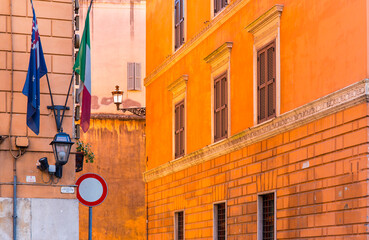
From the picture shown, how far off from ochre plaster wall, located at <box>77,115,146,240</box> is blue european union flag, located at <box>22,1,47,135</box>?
1996 cm

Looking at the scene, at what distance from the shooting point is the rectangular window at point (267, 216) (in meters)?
17.1

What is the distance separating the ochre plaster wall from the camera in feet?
113

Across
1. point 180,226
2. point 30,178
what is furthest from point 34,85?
point 180,226

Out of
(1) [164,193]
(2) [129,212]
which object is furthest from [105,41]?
(1) [164,193]

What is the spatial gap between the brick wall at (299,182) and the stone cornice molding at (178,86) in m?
2.46

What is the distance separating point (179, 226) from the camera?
23.3 m

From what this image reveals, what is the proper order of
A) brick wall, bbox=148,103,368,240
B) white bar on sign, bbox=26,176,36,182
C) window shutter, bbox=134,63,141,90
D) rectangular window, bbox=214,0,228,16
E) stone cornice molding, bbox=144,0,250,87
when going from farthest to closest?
window shutter, bbox=134,63,141,90 → rectangular window, bbox=214,0,228,16 → stone cornice molding, bbox=144,0,250,87 → white bar on sign, bbox=26,176,36,182 → brick wall, bbox=148,103,368,240

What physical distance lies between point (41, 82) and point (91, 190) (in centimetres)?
330

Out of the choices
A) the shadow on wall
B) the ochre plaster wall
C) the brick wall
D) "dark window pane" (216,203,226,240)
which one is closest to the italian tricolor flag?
the brick wall

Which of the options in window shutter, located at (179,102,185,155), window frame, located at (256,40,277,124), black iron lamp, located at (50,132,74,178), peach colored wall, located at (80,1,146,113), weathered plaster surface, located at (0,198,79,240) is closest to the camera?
black iron lamp, located at (50,132,74,178)

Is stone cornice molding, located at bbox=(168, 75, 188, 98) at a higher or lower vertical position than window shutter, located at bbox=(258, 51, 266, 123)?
higher

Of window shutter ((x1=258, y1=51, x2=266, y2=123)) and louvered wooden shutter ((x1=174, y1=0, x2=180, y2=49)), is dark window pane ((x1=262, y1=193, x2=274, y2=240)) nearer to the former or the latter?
window shutter ((x1=258, y1=51, x2=266, y2=123))

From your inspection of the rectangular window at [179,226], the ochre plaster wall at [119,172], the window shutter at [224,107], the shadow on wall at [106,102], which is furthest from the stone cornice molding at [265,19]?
the ochre plaster wall at [119,172]

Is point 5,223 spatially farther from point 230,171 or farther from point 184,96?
point 184,96
